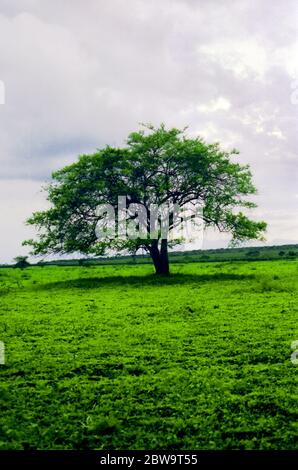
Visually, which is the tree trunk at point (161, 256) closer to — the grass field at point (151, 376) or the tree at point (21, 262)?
the grass field at point (151, 376)

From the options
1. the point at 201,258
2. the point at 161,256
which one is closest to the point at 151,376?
the point at 161,256

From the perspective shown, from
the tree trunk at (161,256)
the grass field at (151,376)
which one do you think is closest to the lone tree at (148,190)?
the tree trunk at (161,256)

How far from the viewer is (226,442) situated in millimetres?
7270

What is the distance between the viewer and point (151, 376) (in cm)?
1042

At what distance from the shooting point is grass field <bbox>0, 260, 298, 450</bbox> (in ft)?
24.9

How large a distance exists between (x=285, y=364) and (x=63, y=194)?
28.5 m

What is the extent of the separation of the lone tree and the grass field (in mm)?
16050

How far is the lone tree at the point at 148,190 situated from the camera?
35969 millimetres

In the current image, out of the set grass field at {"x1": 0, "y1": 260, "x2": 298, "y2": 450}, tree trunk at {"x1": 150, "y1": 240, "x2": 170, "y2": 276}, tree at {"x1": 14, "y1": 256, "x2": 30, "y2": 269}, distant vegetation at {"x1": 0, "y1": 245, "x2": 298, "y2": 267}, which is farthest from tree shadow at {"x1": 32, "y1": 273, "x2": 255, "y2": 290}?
tree at {"x1": 14, "y1": 256, "x2": 30, "y2": 269}

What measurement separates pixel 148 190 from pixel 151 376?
27.0 meters

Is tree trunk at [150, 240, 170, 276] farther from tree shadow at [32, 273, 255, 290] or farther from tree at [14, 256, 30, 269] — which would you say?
tree at [14, 256, 30, 269]

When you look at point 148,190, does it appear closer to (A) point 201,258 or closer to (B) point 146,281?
(B) point 146,281
